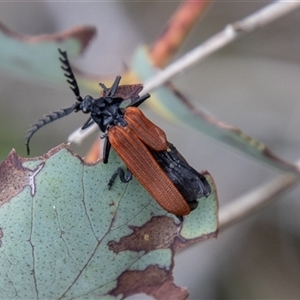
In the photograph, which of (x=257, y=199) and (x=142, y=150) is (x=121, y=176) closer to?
(x=142, y=150)

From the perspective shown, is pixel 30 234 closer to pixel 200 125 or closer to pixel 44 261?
pixel 44 261

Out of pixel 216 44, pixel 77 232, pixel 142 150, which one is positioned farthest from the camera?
pixel 216 44

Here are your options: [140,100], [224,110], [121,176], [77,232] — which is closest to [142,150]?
[140,100]

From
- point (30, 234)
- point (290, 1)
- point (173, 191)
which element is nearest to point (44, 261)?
point (30, 234)

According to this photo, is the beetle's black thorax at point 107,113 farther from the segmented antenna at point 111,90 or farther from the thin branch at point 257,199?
the thin branch at point 257,199

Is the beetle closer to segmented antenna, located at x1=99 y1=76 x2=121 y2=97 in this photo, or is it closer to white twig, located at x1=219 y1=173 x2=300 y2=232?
segmented antenna, located at x1=99 y1=76 x2=121 y2=97
